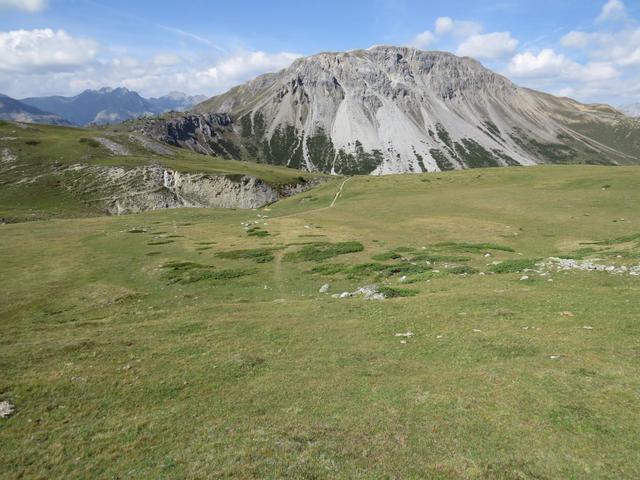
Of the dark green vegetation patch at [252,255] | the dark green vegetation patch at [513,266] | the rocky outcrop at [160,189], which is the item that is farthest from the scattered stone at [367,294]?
the rocky outcrop at [160,189]

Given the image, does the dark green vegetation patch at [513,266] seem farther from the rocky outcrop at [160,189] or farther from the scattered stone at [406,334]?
the rocky outcrop at [160,189]

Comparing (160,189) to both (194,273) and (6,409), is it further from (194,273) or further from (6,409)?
(6,409)

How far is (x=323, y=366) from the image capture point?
1933cm

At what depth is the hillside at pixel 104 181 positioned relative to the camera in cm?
10933

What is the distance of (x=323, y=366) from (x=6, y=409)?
1195 centimetres

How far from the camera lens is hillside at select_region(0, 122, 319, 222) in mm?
109325

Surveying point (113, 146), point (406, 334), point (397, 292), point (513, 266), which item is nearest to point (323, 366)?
point (406, 334)

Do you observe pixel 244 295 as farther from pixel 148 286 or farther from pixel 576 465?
pixel 576 465

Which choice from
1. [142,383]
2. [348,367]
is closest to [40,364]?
[142,383]

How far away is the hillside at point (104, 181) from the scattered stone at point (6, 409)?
9207 centimetres

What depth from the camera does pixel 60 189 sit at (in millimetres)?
113500

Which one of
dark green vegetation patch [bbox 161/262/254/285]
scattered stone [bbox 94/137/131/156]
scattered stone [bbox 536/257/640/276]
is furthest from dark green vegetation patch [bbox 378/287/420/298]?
scattered stone [bbox 94/137/131/156]

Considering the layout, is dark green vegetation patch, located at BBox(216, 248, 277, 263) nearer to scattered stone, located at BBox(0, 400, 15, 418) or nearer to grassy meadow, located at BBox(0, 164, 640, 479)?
grassy meadow, located at BBox(0, 164, 640, 479)

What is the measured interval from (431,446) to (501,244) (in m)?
39.6
